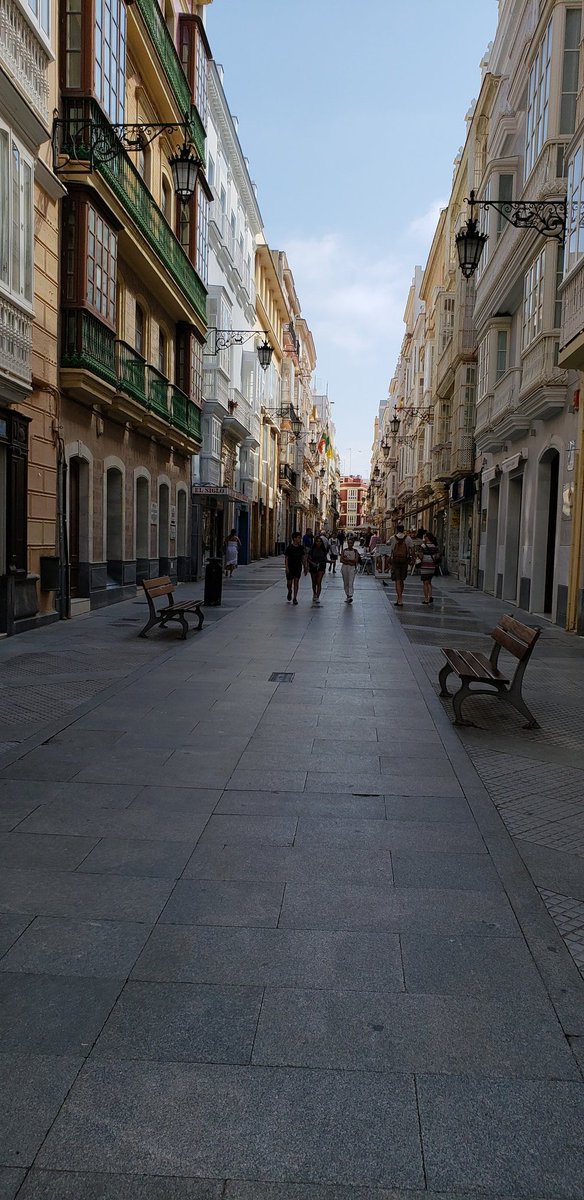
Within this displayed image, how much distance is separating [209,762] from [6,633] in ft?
22.6

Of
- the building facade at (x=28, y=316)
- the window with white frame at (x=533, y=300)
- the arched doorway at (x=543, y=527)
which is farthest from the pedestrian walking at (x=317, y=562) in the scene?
the building facade at (x=28, y=316)

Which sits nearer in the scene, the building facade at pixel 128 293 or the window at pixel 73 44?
the window at pixel 73 44

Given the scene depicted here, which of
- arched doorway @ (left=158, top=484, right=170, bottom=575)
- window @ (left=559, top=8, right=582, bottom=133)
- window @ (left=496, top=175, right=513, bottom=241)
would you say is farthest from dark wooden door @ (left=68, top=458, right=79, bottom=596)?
window @ (left=496, top=175, right=513, bottom=241)

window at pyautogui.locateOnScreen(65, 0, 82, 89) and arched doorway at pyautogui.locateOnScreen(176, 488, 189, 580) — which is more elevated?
window at pyautogui.locateOnScreen(65, 0, 82, 89)

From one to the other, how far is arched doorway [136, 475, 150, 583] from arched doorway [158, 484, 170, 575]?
5.85 feet

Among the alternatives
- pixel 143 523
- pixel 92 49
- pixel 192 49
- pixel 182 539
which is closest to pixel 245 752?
pixel 92 49

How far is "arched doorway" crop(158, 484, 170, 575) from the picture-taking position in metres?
22.9

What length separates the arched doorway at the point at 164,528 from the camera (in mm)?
22859

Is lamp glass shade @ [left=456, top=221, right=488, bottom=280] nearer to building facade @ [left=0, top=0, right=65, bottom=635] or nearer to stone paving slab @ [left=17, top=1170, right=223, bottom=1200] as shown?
building facade @ [left=0, top=0, right=65, bottom=635]

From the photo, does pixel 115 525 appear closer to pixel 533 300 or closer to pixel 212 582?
pixel 212 582

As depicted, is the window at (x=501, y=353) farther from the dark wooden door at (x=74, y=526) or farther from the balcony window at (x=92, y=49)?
the dark wooden door at (x=74, y=526)

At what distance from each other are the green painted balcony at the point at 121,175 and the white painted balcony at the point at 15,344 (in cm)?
340

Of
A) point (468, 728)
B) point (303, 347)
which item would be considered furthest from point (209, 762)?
point (303, 347)

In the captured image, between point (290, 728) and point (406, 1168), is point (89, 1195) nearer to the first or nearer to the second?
point (406, 1168)
